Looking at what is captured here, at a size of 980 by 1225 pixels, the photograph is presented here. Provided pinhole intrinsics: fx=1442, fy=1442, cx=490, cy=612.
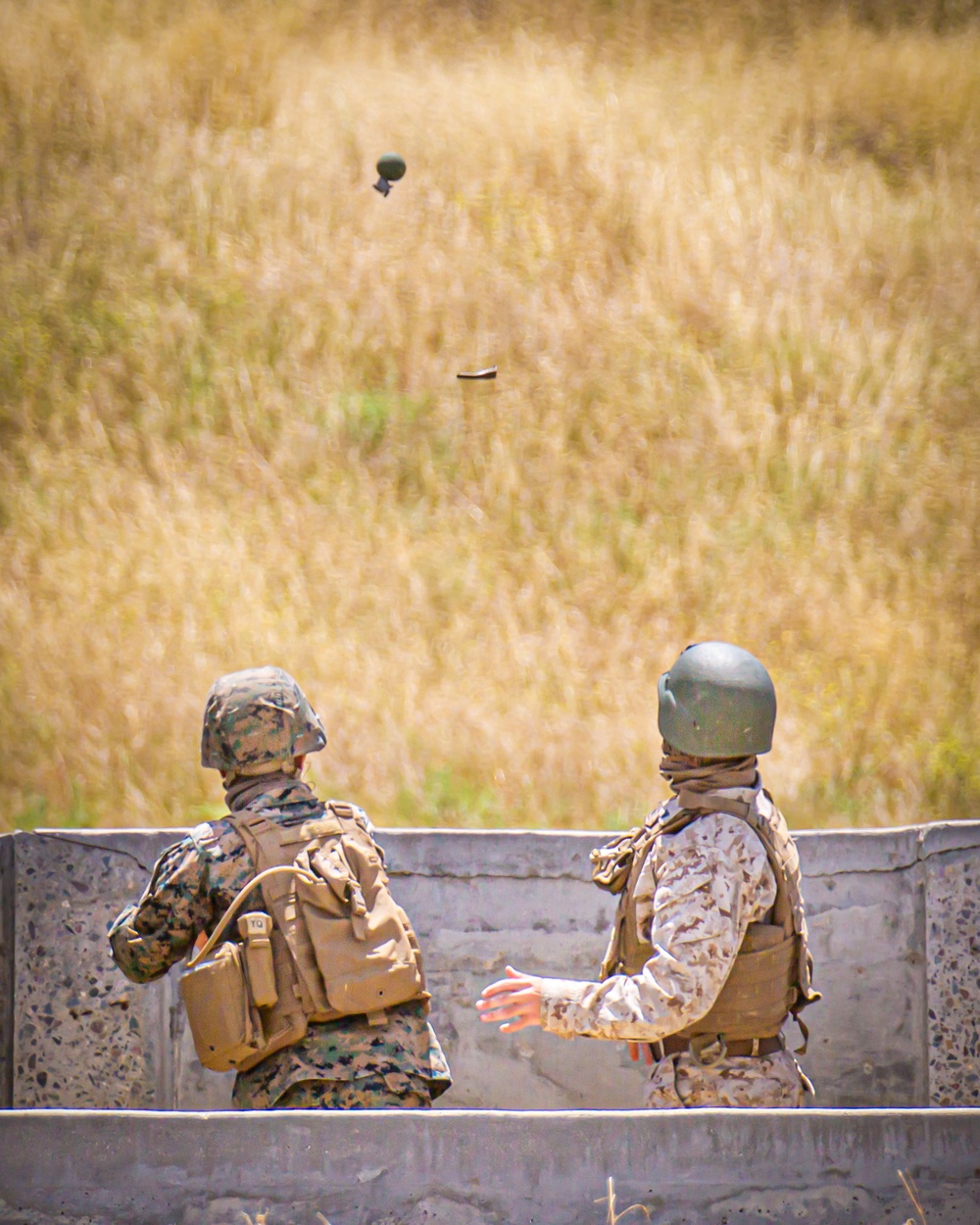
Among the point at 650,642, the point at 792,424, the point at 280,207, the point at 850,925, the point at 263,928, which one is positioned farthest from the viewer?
the point at 280,207

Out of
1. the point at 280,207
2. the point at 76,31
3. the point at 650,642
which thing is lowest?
the point at 650,642

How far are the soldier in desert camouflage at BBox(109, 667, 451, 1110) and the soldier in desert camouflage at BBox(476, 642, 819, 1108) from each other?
0.41m

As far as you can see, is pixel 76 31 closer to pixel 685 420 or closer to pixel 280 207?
pixel 280 207

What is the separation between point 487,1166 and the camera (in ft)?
9.31

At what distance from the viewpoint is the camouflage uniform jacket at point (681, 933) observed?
3100mm

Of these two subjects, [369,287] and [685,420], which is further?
[369,287]

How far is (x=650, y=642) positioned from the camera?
1066 cm

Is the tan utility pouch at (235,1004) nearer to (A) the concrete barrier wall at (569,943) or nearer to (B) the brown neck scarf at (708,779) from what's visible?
(B) the brown neck scarf at (708,779)

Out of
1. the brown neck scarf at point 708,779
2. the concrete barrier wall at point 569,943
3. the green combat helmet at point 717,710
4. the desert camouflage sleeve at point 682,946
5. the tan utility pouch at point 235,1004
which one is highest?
the green combat helmet at point 717,710

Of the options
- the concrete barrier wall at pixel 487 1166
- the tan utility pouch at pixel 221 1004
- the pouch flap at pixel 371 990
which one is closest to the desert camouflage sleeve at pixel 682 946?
the concrete barrier wall at pixel 487 1166

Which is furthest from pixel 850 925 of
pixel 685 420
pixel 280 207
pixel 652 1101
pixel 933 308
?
pixel 280 207

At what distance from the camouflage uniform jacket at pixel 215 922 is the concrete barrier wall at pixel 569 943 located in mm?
1477

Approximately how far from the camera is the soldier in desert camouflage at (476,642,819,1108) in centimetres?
312

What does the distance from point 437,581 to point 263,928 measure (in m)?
7.90
